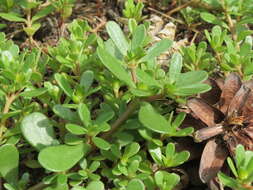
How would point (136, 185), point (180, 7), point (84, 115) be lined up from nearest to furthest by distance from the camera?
1. point (136, 185)
2. point (84, 115)
3. point (180, 7)

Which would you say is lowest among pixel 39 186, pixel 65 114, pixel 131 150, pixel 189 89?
pixel 39 186

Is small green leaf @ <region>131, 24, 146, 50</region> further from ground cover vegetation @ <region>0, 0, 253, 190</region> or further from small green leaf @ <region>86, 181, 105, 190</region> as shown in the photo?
small green leaf @ <region>86, 181, 105, 190</region>

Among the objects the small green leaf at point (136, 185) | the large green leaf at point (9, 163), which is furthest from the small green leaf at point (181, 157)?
the large green leaf at point (9, 163)

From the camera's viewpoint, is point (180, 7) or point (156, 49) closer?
point (156, 49)

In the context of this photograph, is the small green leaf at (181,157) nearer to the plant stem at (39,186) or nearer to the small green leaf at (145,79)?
the small green leaf at (145,79)

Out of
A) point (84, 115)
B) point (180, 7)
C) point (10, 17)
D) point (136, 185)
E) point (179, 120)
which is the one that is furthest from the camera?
A: point (180, 7)

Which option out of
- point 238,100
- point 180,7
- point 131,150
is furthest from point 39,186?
point 180,7

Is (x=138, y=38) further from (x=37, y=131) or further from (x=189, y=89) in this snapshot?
(x=37, y=131)

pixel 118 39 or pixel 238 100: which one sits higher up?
pixel 118 39
